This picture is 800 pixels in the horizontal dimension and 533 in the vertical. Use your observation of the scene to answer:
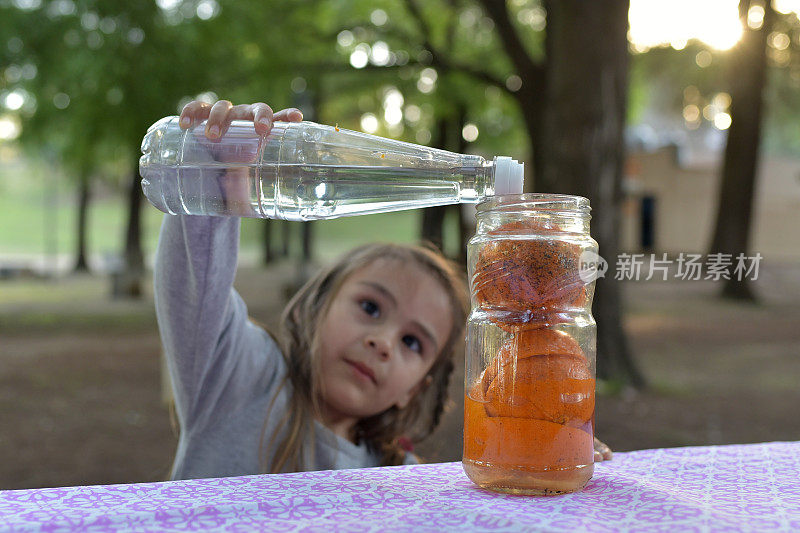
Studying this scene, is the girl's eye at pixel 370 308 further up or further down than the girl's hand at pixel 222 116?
further down

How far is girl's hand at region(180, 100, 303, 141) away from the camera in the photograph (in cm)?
116

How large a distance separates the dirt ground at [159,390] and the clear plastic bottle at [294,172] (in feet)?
2.21

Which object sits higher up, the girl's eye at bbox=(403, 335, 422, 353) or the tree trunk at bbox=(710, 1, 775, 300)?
the tree trunk at bbox=(710, 1, 775, 300)

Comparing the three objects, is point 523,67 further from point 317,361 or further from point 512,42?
point 317,361

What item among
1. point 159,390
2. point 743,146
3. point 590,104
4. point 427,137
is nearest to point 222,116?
point 590,104

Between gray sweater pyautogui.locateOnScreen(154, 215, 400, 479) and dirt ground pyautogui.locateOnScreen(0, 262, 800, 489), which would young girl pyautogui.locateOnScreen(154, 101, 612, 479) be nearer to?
gray sweater pyautogui.locateOnScreen(154, 215, 400, 479)

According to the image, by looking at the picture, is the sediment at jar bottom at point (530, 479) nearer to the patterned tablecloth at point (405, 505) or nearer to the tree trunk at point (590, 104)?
the patterned tablecloth at point (405, 505)

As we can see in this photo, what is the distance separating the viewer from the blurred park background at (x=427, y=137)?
5.46 m

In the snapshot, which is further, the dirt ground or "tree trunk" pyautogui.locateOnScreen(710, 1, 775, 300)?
"tree trunk" pyautogui.locateOnScreen(710, 1, 775, 300)

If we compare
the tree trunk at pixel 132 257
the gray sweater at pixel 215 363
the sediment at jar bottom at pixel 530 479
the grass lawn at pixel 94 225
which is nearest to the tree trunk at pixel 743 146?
the tree trunk at pixel 132 257

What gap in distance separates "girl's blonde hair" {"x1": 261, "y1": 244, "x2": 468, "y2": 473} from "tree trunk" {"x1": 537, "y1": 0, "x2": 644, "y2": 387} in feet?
11.8

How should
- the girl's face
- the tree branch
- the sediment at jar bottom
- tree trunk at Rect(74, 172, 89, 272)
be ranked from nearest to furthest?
1. the sediment at jar bottom
2. the girl's face
3. the tree branch
4. tree trunk at Rect(74, 172, 89, 272)

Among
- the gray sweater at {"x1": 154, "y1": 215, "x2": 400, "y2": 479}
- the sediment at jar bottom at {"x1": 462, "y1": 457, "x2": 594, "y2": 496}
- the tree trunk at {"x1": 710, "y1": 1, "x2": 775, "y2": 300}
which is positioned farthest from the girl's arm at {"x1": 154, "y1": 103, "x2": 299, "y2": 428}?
the tree trunk at {"x1": 710, "y1": 1, "x2": 775, "y2": 300}

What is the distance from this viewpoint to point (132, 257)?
13.9 m
